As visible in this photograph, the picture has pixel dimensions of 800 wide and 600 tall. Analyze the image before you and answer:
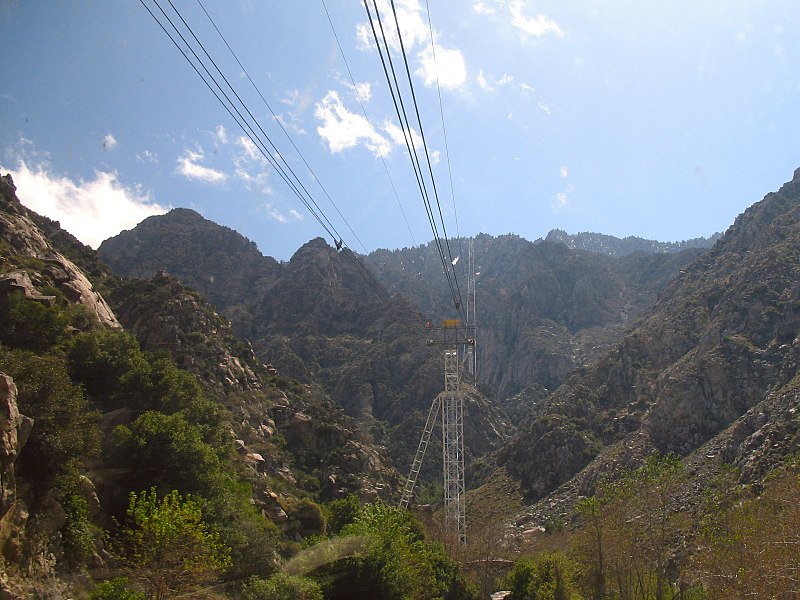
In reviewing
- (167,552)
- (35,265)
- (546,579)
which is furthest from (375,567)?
(35,265)

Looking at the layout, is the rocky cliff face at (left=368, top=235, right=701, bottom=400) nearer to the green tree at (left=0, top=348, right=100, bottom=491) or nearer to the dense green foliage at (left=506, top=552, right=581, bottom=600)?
the dense green foliage at (left=506, top=552, right=581, bottom=600)

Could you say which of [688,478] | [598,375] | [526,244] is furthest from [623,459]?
[526,244]

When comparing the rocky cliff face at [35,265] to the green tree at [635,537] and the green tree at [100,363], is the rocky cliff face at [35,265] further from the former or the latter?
the green tree at [635,537]

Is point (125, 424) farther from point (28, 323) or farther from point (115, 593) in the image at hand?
point (115, 593)

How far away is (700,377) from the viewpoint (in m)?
60.6

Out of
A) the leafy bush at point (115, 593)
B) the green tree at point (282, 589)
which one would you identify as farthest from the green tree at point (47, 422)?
the green tree at point (282, 589)

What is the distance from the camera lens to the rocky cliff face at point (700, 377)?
5484 cm

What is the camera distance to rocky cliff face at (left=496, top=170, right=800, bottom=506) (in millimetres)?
54844

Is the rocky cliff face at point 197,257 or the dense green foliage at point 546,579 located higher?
the rocky cliff face at point 197,257

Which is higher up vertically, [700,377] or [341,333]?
[341,333]

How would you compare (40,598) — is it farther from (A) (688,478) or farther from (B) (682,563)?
(A) (688,478)

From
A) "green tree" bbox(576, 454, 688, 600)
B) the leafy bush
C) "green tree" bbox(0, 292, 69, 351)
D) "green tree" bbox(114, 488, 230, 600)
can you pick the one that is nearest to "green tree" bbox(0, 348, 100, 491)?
"green tree" bbox(114, 488, 230, 600)

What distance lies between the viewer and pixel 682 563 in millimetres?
30188

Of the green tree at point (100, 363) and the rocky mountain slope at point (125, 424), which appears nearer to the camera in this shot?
the rocky mountain slope at point (125, 424)
